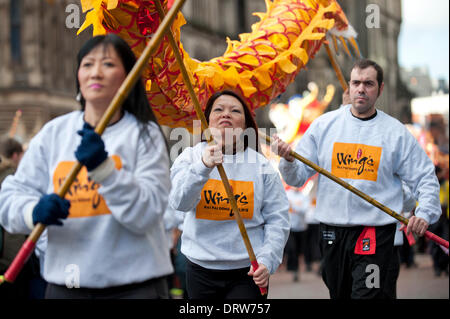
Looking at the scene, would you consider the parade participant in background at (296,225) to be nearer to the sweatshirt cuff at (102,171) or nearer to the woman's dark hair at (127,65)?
the woman's dark hair at (127,65)

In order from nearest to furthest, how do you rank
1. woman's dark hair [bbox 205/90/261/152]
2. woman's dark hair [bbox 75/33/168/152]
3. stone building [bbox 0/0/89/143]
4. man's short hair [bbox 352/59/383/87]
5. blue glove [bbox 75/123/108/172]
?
blue glove [bbox 75/123/108/172], woman's dark hair [bbox 75/33/168/152], woman's dark hair [bbox 205/90/261/152], man's short hair [bbox 352/59/383/87], stone building [bbox 0/0/89/143]

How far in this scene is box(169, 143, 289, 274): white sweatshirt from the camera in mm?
3551

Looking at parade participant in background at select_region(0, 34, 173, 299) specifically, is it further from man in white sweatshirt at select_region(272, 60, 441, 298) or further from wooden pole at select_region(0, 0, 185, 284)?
man in white sweatshirt at select_region(272, 60, 441, 298)

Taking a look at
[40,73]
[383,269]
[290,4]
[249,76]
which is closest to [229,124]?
[249,76]

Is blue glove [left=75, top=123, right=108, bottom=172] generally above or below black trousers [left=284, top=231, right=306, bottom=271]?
above

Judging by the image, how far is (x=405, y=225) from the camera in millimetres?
4359

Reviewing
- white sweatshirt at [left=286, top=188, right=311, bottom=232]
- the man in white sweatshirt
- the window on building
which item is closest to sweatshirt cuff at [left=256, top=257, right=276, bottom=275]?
the man in white sweatshirt

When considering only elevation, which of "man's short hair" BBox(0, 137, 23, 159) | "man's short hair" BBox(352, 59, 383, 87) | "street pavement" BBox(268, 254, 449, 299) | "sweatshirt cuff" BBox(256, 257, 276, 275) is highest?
"man's short hair" BBox(352, 59, 383, 87)

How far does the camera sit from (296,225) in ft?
39.0

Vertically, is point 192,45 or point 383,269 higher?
point 192,45

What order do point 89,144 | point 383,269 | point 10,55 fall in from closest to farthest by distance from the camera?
1. point 89,144
2. point 383,269
3. point 10,55

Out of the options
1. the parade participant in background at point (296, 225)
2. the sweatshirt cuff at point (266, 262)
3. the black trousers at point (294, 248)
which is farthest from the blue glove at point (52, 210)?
the parade participant in background at point (296, 225)

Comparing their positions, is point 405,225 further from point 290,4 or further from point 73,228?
point 73,228

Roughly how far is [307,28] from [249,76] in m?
0.71
